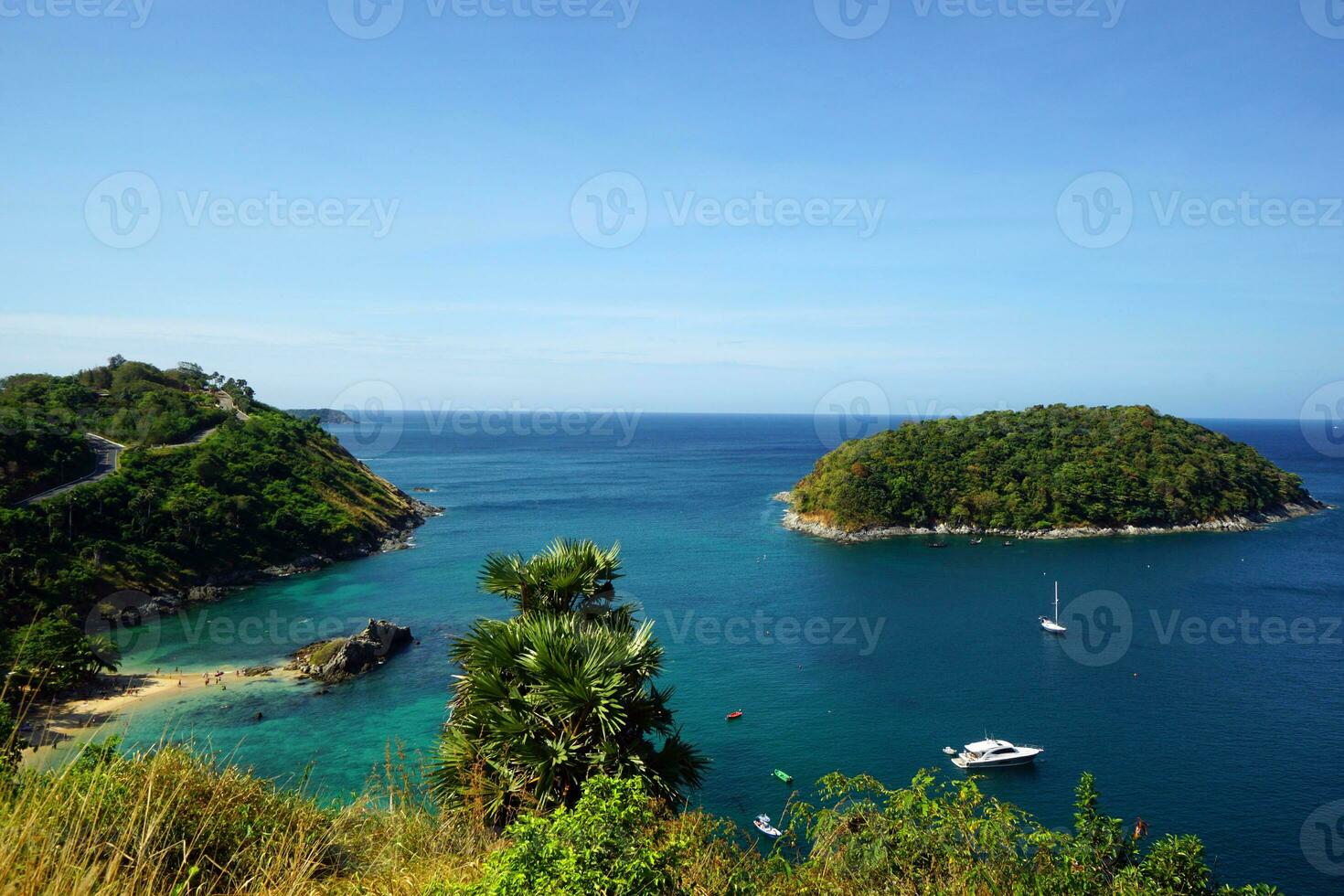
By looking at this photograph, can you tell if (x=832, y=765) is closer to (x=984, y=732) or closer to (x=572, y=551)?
(x=984, y=732)

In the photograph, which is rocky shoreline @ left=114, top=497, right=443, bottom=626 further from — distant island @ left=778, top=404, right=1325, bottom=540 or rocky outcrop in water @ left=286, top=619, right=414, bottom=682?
distant island @ left=778, top=404, right=1325, bottom=540

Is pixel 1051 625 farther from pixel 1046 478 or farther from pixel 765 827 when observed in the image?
pixel 1046 478

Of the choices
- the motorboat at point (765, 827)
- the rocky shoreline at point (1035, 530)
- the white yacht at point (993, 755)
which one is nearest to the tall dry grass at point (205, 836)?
the motorboat at point (765, 827)

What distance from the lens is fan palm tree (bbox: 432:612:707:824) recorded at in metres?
9.77

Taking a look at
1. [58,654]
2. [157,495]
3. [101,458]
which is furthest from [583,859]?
[101,458]

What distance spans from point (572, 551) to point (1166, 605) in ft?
155

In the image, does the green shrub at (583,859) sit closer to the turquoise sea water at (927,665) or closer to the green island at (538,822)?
the green island at (538,822)

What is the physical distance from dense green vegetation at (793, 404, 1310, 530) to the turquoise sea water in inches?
178

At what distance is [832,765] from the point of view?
2633 cm

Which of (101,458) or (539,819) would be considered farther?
(101,458)

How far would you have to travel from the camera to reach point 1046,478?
236 ft

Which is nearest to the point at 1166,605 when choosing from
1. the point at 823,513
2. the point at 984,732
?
the point at 984,732

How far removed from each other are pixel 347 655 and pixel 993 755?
91.6 ft

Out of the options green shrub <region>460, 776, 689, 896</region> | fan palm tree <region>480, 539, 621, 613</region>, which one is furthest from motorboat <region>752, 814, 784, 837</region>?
green shrub <region>460, 776, 689, 896</region>
